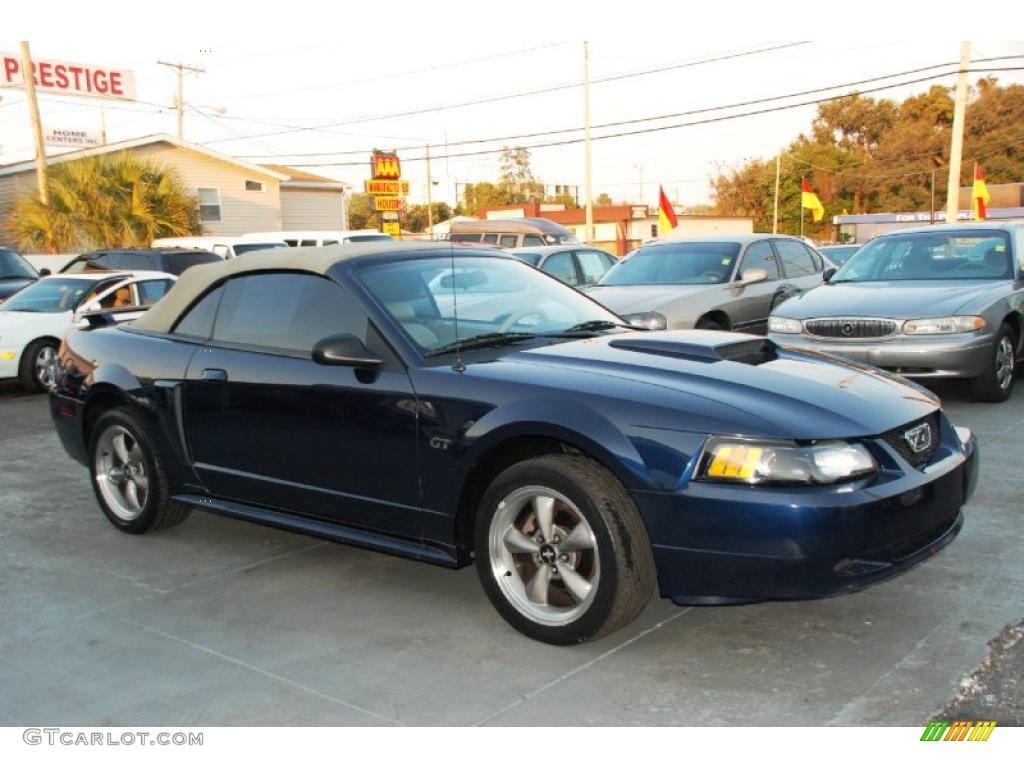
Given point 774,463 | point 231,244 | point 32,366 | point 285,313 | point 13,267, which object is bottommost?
point 32,366

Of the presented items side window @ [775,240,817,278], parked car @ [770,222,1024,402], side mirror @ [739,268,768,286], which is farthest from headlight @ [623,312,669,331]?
side window @ [775,240,817,278]

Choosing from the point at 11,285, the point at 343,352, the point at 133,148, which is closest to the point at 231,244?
the point at 11,285

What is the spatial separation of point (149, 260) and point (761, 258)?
29.5 ft

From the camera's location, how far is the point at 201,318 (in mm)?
5070

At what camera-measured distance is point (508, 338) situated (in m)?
4.39

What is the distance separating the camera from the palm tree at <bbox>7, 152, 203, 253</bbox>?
2369 cm

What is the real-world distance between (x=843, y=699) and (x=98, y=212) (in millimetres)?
23908

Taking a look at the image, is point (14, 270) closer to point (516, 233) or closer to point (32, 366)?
point (32, 366)

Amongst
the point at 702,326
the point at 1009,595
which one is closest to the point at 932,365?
the point at 702,326

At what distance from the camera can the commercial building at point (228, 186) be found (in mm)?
27922

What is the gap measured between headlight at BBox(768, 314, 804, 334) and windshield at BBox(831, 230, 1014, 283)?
1.20m

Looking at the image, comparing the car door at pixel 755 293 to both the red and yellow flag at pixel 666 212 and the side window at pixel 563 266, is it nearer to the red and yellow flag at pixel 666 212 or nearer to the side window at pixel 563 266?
the side window at pixel 563 266

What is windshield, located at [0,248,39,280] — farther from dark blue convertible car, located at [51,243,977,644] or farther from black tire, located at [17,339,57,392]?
dark blue convertible car, located at [51,243,977,644]

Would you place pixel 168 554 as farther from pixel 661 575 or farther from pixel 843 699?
pixel 843 699
